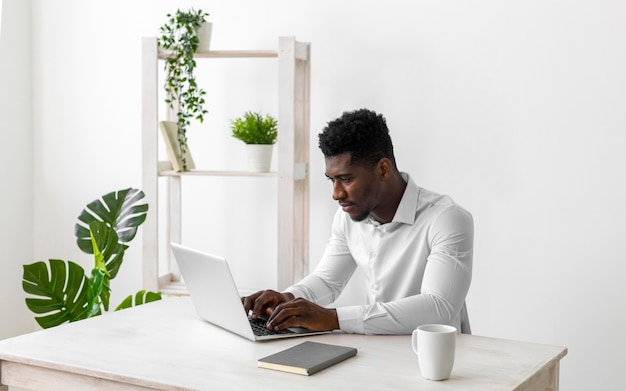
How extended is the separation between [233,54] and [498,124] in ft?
3.77

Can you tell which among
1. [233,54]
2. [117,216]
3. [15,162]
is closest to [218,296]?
[117,216]

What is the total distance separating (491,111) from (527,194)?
37 centimetres

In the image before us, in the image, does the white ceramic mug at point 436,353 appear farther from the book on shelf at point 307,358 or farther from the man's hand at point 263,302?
the man's hand at point 263,302

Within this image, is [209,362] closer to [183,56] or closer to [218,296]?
[218,296]

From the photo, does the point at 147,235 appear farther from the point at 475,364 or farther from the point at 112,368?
the point at 475,364

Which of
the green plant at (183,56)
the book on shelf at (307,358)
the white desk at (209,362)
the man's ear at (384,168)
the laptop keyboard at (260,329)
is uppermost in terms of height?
the green plant at (183,56)

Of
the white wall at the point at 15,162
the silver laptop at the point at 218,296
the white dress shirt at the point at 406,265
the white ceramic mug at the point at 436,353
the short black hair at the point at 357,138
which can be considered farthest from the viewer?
the white wall at the point at 15,162

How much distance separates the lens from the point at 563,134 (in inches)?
125

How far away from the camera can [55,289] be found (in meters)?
3.17

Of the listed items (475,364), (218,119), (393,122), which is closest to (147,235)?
(218,119)

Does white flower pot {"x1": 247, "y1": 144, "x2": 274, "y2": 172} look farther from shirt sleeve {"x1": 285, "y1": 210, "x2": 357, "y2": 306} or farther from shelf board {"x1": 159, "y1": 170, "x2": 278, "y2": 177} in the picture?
shirt sleeve {"x1": 285, "y1": 210, "x2": 357, "y2": 306}

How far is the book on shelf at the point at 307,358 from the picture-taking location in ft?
5.56

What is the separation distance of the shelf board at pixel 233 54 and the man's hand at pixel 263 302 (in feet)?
4.76

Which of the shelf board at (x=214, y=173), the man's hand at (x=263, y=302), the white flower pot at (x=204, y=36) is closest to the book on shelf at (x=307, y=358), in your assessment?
the man's hand at (x=263, y=302)
